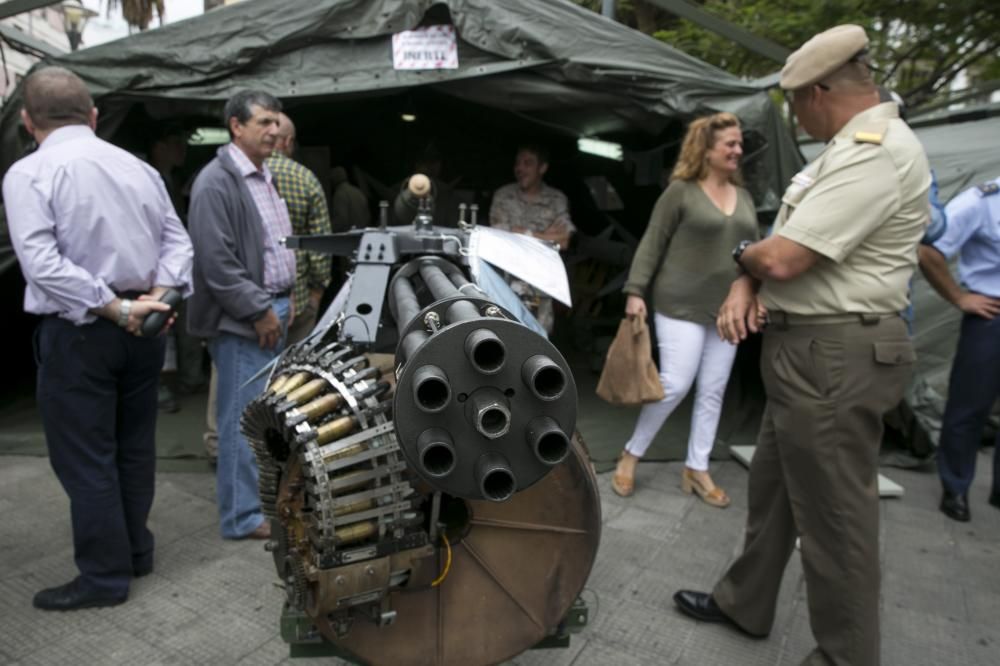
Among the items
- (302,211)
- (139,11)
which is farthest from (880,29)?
(139,11)

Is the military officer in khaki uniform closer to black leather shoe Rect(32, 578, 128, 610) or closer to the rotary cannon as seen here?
the rotary cannon

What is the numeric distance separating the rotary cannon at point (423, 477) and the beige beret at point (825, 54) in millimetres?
1271

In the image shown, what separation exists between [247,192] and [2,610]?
2.08 metres

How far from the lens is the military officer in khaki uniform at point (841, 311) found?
221cm

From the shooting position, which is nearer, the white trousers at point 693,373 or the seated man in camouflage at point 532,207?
the white trousers at point 693,373

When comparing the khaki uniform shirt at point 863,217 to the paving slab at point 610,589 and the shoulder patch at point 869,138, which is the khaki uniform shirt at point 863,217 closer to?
the shoulder patch at point 869,138

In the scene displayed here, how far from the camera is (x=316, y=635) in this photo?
193cm

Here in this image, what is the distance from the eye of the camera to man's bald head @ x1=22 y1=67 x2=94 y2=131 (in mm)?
2787

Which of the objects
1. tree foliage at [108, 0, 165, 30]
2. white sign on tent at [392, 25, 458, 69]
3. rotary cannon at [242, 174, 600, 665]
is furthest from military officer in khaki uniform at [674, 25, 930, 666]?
tree foliage at [108, 0, 165, 30]

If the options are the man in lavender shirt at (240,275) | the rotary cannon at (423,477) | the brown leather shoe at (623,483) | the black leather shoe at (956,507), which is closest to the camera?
the rotary cannon at (423,477)

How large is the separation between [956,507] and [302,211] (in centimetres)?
422

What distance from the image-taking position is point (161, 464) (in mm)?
4547

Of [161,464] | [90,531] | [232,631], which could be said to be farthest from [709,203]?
[161,464]

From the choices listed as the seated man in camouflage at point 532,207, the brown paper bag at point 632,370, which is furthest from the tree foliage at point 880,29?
the brown paper bag at point 632,370
